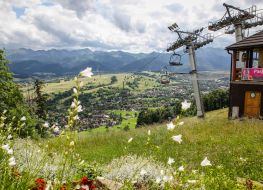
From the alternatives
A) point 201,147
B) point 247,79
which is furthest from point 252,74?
point 201,147

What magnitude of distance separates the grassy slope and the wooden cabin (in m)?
9.06

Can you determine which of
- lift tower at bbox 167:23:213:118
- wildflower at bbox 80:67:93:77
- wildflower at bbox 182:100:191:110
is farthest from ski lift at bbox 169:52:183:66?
wildflower at bbox 80:67:93:77

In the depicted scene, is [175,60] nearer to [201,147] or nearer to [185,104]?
[201,147]

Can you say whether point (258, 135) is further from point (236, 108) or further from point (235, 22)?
point (235, 22)

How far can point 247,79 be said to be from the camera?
105 ft

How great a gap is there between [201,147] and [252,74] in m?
16.1

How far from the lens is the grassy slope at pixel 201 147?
521 inches

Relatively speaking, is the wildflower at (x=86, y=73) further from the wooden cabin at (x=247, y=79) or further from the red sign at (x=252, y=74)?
the red sign at (x=252, y=74)

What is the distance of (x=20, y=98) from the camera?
80.7ft

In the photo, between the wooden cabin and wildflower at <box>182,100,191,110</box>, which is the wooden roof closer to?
the wooden cabin

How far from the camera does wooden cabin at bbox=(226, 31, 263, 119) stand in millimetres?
31200

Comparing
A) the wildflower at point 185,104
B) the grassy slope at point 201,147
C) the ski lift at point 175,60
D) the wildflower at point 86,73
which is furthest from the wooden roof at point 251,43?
the wildflower at point 86,73

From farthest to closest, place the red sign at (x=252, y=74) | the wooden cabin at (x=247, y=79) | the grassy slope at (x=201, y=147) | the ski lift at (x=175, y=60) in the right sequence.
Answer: the ski lift at (x=175, y=60) < the wooden cabin at (x=247, y=79) < the red sign at (x=252, y=74) < the grassy slope at (x=201, y=147)

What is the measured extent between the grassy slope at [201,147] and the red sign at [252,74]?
368 inches
